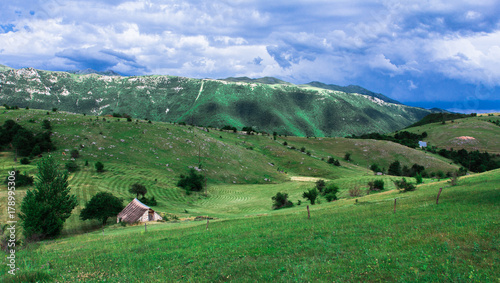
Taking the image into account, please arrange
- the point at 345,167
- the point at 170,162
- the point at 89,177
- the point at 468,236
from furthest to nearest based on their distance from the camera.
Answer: the point at 345,167, the point at 170,162, the point at 89,177, the point at 468,236

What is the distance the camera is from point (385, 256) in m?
12.3

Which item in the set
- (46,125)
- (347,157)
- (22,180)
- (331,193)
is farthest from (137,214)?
(347,157)

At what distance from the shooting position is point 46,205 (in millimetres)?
40875

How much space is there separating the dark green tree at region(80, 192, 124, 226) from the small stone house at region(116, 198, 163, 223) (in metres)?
1.97

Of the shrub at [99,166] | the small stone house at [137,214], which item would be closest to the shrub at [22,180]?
the shrub at [99,166]

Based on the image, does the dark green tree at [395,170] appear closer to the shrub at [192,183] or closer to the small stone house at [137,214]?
the shrub at [192,183]

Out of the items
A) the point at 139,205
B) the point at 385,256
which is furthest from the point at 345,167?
the point at 385,256

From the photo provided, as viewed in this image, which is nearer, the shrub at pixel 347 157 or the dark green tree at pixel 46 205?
the dark green tree at pixel 46 205

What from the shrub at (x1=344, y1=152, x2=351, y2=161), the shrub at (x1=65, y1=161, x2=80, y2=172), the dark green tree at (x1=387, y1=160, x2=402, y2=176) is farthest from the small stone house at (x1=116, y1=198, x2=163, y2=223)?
the shrub at (x1=344, y1=152, x2=351, y2=161)

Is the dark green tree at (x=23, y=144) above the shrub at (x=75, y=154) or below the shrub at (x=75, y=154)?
above

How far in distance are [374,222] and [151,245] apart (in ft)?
64.7

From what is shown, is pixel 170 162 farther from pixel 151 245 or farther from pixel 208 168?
pixel 151 245

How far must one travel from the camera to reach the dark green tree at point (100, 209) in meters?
50.5

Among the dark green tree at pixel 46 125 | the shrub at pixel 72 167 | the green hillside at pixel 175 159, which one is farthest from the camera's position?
the dark green tree at pixel 46 125
